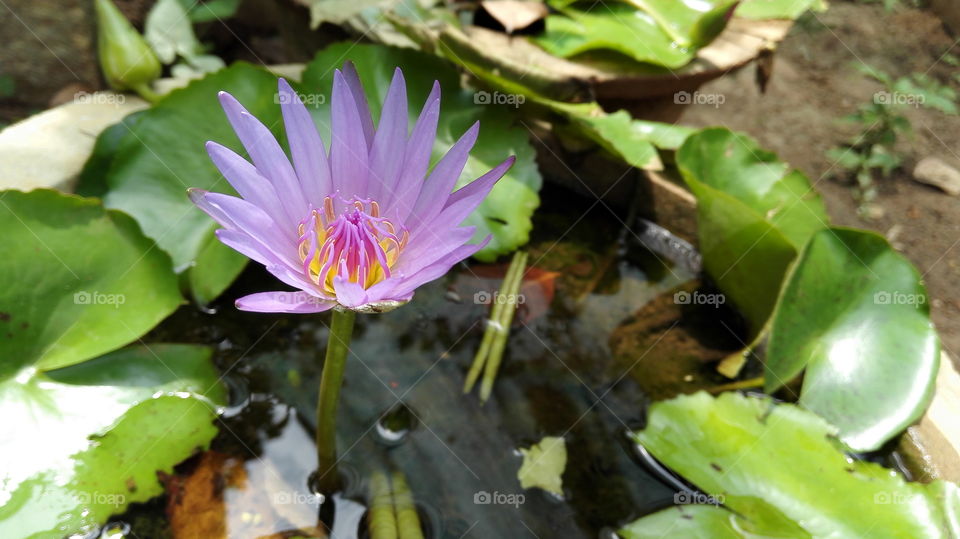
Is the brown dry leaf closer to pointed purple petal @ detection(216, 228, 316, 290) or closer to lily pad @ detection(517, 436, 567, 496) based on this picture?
lily pad @ detection(517, 436, 567, 496)

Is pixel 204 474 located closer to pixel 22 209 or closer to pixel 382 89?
pixel 22 209

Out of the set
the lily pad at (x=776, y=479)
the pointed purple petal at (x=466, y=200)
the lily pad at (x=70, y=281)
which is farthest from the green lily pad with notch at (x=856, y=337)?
the lily pad at (x=70, y=281)

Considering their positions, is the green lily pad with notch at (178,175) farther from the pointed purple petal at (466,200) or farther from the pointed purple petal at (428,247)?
the pointed purple petal at (466,200)

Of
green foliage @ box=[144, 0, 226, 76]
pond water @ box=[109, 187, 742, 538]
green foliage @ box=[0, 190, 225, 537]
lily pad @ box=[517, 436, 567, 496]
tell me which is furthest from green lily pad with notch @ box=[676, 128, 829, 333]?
green foliage @ box=[144, 0, 226, 76]

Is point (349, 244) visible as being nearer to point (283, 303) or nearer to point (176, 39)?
point (283, 303)

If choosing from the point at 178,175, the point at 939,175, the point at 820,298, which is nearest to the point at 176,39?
the point at 178,175

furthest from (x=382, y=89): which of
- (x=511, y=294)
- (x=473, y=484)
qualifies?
(x=473, y=484)
